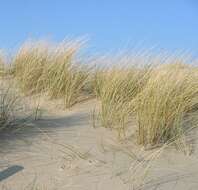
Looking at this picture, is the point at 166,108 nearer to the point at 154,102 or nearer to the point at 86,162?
the point at 154,102

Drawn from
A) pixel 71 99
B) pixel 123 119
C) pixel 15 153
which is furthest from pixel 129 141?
pixel 71 99

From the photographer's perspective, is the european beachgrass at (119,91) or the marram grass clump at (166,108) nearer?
the marram grass clump at (166,108)

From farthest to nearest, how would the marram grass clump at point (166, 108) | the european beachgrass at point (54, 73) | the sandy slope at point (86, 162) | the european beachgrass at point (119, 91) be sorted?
the european beachgrass at point (54, 73), the european beachgrass at point (119, 91), the marram grass clump at point (166, 108), the sandy slope at point (86, 162)

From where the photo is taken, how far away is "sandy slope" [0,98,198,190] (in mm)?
3029

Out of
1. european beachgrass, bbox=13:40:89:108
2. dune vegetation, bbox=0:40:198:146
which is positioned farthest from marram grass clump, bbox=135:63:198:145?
european beachgrass, bbox=13:40:89:108

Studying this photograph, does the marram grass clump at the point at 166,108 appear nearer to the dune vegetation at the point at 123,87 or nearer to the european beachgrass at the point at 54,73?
the dune vegetation at the point at 123,87

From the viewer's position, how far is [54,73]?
5.35m

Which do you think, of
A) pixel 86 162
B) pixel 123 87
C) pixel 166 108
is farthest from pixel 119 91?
pixel 86 162

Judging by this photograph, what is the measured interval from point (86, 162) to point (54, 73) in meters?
2.20

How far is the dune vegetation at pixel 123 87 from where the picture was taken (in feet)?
12.5

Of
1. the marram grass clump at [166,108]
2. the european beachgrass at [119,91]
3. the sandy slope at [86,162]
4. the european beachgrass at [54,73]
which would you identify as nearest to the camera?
the sandy slope at [86,162]

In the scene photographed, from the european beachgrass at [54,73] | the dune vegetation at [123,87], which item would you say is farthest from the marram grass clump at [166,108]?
the european beachgrass at [54,73]

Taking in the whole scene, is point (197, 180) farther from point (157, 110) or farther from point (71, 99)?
point (71, 99)

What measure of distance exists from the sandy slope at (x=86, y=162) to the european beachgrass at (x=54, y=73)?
1100mm
